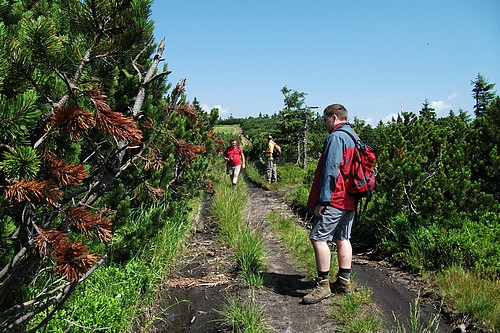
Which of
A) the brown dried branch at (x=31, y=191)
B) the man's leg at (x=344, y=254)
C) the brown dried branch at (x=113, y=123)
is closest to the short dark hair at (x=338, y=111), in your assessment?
the man's leg at (x=344, y=254)

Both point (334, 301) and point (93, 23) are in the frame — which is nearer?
point (93, 23)

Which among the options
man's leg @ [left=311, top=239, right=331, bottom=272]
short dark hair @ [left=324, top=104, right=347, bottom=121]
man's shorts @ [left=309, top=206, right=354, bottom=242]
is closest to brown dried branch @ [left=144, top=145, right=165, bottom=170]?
man's shorts @ [left=309, top=206, right=354, bottom=242]

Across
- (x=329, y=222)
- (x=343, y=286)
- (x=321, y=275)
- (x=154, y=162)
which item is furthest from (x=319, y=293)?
(x=154, y=162)

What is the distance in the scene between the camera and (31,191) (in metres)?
1.42

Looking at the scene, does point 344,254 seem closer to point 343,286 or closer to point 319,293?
point 343,286

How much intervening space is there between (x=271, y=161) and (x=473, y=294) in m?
11.0

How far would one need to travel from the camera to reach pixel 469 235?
16.4 ft

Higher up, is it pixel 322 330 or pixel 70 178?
pixel 70 178

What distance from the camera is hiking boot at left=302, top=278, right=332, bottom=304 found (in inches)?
150

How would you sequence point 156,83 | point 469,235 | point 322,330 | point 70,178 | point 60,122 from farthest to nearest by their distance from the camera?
point 469,235
point 156,83
point 322,330
point 70,178
point 60,122

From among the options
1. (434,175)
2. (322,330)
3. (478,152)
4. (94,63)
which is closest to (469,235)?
(434,175)

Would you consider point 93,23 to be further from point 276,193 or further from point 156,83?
point 276,193

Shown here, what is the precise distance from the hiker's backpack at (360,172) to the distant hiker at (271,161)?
1046 cm

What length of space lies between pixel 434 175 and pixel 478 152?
2.58 ft
